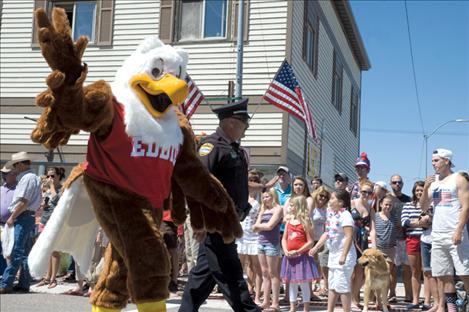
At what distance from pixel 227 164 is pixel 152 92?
4.16 ft

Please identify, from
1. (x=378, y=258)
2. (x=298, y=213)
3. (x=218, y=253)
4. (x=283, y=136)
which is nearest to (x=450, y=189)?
(x=378, y=258)

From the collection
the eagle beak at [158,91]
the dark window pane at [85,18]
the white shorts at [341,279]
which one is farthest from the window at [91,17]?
the eagle beak at [158,91]

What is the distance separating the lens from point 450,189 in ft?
22.5

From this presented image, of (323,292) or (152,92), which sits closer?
(152,92)

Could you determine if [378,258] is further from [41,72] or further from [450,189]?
[41,72]

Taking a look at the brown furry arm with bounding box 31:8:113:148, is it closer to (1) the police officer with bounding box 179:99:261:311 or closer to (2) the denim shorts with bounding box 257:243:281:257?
(1) the police officer with bounding box 179:99:261:311

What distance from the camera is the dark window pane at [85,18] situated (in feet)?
52.4

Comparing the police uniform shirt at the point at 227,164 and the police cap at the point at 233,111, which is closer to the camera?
the police uniform shirt at the point at 227,164

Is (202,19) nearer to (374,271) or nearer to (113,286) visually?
(374,271)

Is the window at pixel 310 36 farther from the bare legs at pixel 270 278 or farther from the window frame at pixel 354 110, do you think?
the window frame at pixel 354 110

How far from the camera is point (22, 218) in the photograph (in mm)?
8555

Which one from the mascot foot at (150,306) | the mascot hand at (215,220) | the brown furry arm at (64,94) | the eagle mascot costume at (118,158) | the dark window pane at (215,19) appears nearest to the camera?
the brown furry arm at (64,94)

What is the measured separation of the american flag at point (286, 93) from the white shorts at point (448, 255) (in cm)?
502

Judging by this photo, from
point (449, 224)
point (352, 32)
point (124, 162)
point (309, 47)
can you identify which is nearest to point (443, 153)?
point (449, 224)
